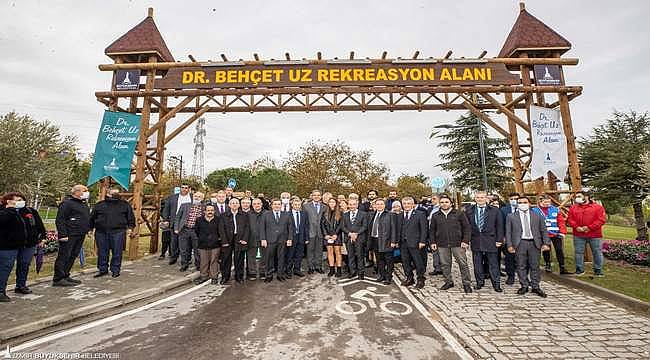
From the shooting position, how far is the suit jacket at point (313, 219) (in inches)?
329

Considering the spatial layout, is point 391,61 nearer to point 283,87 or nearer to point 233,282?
point 283,87

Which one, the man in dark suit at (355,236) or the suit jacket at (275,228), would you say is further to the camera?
the man in dark suit at (355,236)

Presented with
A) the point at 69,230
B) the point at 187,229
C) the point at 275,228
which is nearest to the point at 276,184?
the point at 187,229

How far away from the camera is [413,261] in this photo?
722 centimetres

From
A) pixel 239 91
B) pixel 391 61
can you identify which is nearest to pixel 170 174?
pixel 239 91

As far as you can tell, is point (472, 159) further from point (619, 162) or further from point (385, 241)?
point (385, 241)

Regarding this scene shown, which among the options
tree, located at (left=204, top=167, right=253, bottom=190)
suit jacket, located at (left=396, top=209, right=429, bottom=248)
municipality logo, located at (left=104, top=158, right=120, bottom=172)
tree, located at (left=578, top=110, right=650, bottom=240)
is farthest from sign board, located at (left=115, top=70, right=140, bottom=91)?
tree, located at (left=204, top=167, right=253, bottom=190)

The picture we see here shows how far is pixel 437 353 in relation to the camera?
377cm

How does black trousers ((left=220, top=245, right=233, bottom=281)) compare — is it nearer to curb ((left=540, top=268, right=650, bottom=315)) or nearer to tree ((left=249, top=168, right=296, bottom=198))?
curb ((left=540, top=268, right=650, bottom=315))

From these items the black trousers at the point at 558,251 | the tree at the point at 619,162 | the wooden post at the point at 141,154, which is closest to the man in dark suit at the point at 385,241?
the black trousers at the point at 558,251

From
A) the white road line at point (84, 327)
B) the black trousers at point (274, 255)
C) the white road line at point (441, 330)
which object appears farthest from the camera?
the black trousers at point (274, 255)

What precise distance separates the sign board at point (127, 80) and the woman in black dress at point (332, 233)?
318 inches

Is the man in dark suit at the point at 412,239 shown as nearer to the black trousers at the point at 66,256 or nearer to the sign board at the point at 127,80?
the black trousers at the point at 66,256

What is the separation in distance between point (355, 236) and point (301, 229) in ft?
4.69
